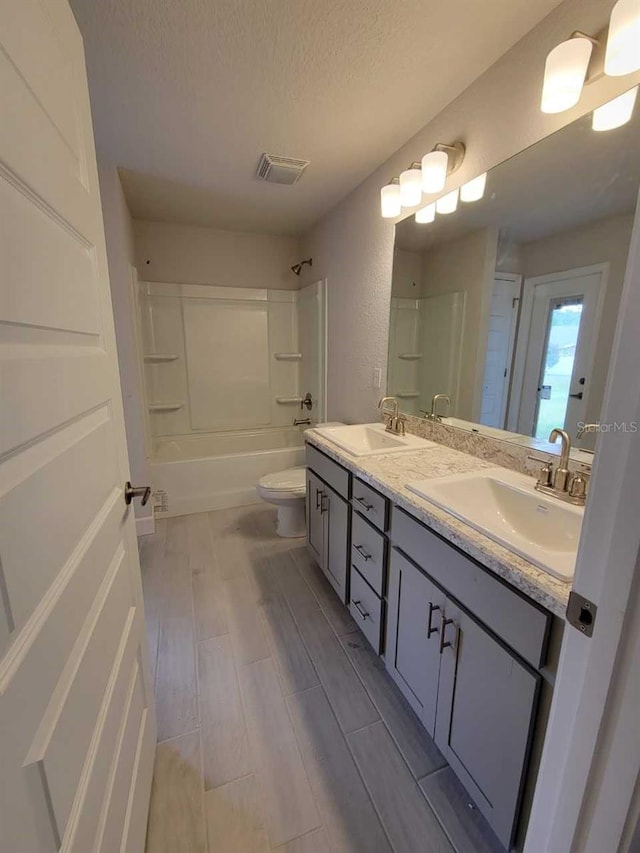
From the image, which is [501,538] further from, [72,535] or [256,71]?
[256,71]

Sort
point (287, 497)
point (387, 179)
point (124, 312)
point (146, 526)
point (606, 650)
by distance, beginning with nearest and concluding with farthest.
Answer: point (606, 650) < point (387, 179) < point (124, 312) < point (287, 497) < point (146, 526)

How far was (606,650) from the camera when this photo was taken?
478 mm

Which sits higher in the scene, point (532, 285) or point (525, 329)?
point (532, 285)

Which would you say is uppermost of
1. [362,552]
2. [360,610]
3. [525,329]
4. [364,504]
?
[525,329]

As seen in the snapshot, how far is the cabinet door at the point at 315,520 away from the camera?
6.34ft

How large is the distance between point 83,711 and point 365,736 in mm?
1043

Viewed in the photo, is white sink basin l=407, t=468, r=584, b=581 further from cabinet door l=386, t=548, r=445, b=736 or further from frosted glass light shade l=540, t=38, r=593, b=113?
frosted glass light shade l=540, t=38, r=593, b=113

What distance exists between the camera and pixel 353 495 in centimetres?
154

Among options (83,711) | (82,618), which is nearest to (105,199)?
(82,618)

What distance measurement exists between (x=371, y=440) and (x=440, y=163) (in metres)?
1.35

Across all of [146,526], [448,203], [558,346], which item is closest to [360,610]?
[558,346]

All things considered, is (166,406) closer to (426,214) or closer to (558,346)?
(426,214)

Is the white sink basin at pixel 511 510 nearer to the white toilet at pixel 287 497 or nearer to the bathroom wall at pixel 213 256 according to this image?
the white toilet at pixel 287 497

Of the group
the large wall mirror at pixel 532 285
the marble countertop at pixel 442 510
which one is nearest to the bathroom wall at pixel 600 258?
the large wall mirror at pixel 532 285
